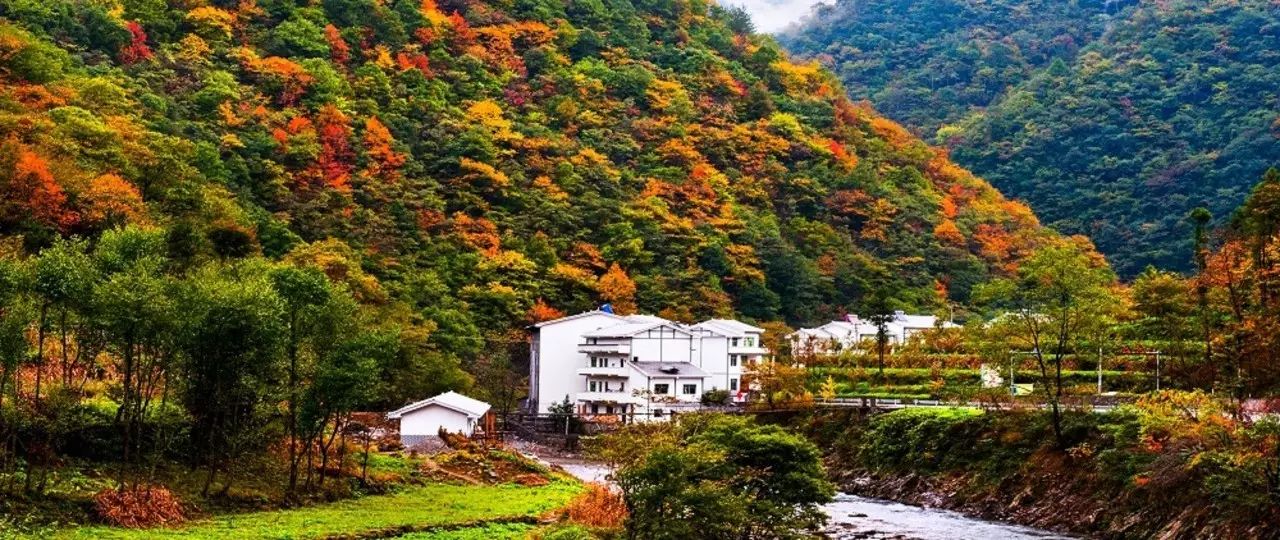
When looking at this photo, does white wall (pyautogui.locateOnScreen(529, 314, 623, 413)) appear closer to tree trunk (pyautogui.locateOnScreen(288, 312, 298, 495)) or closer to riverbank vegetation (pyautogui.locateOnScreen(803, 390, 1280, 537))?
riverbank vegetation (pyautogui.locateOnScreen(803, 390, 1280, 537))

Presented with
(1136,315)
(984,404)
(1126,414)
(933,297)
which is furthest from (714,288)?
(1126,414)

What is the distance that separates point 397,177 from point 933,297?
118 feet

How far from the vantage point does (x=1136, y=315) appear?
191ft

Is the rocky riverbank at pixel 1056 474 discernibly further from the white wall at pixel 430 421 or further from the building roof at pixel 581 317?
the building roof at pixel 581 317

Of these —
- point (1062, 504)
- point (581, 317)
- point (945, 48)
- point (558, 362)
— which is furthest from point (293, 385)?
point (945, 48)

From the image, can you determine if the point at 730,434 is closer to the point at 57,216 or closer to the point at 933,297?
the point at 57,216

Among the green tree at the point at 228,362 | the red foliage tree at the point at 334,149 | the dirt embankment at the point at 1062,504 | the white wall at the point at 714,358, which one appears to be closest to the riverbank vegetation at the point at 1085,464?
the dirt embankment at the point at 1062,504

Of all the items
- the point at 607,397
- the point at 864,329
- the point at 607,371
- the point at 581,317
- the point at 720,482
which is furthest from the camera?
the point at 864,329

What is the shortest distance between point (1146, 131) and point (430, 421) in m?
89.6

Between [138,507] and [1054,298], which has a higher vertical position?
[1054,298]

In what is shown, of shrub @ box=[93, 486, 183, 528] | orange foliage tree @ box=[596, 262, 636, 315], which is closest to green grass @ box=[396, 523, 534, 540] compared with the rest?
shrub @ box=[93, 486, 183, 528]

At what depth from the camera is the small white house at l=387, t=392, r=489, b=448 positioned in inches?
1833

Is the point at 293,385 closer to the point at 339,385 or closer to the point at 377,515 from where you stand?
the point at 339,385

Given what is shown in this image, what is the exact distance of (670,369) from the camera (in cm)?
6456
